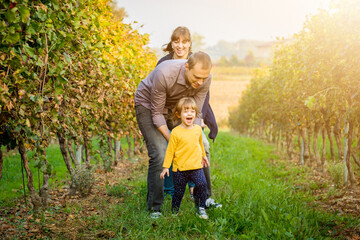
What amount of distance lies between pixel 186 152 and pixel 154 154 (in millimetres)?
393

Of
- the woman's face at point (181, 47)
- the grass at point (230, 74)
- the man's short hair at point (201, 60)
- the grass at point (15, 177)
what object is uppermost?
the grass at point (230, 74)

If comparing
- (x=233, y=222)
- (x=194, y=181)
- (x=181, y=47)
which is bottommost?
(x=233, y=222)

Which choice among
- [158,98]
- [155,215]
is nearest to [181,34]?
[158,98]

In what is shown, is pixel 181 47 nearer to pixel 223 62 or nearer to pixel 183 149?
pixel 183 149

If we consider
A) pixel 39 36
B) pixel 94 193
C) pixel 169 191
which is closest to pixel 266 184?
pixel 169 191

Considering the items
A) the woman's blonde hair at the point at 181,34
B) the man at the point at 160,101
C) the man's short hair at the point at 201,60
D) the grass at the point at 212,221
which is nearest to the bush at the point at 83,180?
the grass at the point at 212,221

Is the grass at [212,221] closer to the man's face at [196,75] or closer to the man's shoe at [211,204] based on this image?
the man's shoe at [211,204]

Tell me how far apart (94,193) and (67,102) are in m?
1.81

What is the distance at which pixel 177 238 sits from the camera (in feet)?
10.9

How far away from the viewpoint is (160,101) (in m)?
3.80

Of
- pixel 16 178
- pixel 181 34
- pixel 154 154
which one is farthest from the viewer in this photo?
pixel 16 178

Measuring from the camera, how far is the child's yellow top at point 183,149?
3.72m

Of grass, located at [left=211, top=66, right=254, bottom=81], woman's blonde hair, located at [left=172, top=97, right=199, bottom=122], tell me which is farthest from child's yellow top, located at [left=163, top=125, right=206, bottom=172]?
grass, located at [left=211, top=66, right=254, bottom=81]

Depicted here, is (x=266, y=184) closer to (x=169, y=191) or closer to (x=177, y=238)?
(x=169, y=191)
